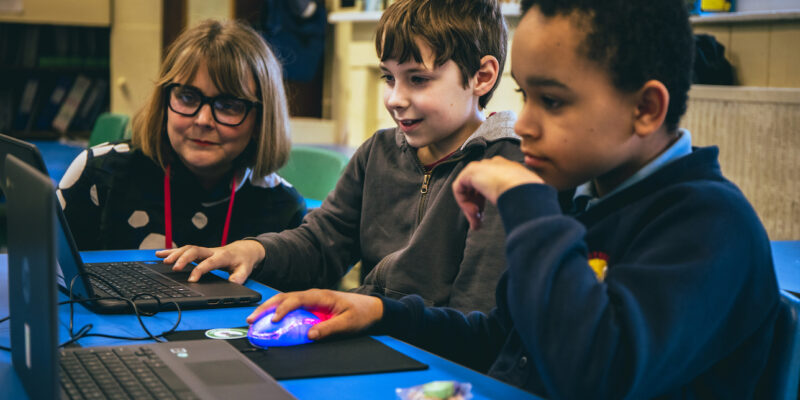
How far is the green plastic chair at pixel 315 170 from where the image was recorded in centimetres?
243

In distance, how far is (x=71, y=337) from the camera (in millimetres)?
969

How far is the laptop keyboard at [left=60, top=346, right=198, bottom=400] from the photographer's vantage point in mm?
732

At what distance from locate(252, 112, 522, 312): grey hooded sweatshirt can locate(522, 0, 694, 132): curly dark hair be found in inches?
18.6

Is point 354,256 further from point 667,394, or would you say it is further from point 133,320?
point 667,394

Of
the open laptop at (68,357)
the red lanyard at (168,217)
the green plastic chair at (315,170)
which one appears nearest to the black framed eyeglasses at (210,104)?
the red lanyard at (168,217)

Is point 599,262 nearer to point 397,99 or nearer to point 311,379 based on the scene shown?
point 311,379

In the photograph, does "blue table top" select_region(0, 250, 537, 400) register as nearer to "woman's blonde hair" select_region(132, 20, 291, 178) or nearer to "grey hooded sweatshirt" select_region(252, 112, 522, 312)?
"grey hooded sweatshirt" select_region(252, 112, 522, 312)

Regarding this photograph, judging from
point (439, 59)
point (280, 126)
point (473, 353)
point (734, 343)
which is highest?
point (439, 59)

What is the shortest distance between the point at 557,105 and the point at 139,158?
4.06ft

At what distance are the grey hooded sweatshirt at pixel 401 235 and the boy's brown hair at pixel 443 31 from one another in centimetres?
15

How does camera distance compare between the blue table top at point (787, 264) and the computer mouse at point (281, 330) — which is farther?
the blue table top at point (787, 264)

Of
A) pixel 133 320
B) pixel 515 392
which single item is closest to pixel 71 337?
pixel 133 320

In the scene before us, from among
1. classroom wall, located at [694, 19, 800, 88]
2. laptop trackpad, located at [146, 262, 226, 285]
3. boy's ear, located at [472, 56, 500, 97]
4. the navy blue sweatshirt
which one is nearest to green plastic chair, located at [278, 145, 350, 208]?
boy's ear, located at [472, 56, 500, 97]

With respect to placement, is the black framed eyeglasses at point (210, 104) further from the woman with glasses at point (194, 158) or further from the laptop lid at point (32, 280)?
the laptop lid at point (32, 280)
